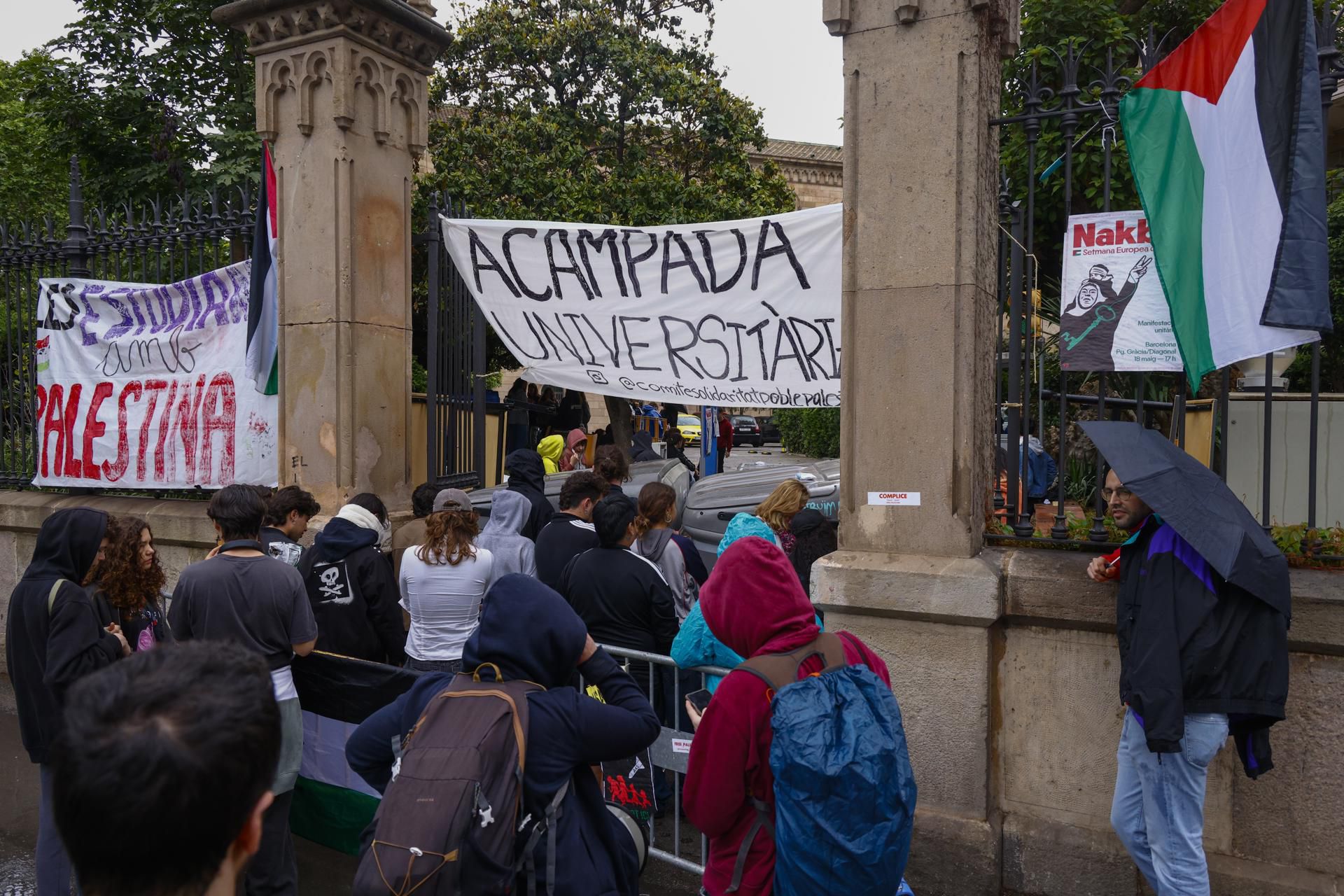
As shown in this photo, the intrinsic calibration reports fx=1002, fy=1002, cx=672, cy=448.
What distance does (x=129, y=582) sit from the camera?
4.14 m

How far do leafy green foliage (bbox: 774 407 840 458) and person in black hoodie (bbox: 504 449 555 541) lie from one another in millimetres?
18236

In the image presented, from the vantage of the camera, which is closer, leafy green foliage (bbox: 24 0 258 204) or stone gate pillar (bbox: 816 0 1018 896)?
stone gate pillar (bbox: 816 0 1018 896)

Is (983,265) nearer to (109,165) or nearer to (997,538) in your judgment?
(997,538)

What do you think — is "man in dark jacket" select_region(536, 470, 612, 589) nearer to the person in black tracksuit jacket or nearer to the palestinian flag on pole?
the person in black tracksuit jacket

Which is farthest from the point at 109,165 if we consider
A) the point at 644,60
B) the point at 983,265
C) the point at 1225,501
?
the point at 1225,501

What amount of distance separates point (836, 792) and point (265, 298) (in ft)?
19.3

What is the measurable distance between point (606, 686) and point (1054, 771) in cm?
248

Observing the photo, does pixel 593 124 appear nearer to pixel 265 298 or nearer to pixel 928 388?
pixel 265 298

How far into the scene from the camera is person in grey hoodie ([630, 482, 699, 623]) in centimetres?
534

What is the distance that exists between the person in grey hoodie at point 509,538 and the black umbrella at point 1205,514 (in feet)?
10.0

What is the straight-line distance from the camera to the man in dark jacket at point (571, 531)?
5.47 meters

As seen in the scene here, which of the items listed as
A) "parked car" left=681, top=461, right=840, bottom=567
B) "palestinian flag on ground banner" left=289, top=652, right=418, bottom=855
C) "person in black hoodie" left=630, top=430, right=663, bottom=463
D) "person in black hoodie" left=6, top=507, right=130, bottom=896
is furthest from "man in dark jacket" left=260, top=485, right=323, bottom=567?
"person in black hoodie" left=630, top=430, right=663, bottom=463

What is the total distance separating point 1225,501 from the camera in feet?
11.1

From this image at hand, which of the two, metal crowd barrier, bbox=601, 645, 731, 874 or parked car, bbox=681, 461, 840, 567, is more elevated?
parked car, bbox=681, 461, 840, 567
